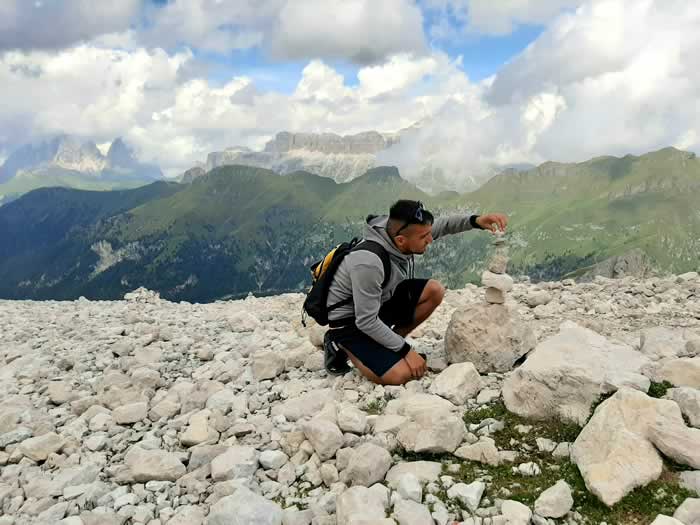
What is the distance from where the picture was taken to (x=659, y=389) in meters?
6.65

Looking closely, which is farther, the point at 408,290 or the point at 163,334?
the point at 163,334

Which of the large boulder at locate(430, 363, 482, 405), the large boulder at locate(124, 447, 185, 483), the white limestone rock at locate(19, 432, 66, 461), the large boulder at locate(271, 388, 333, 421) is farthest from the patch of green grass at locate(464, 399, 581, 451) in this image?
the white limestone rock at locate(19, 432, 66, 461)

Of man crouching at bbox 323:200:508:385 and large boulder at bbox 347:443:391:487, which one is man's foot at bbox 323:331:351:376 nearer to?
man crouching at bbox 323:200:508:385

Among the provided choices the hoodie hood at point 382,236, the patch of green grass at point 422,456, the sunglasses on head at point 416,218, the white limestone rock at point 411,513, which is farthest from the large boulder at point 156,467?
the sunglasses on head at point 416,218

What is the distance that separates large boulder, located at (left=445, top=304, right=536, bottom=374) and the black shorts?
866 mm

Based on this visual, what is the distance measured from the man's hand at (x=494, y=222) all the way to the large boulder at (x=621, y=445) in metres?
3.66

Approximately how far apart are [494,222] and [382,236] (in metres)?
2.18

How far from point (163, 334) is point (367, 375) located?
23.5 feet

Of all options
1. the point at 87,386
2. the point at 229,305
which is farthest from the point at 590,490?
the point at 229,305

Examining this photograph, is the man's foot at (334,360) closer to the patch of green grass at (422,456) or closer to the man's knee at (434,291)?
the man's knee at (434,291)

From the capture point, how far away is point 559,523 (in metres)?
4.62

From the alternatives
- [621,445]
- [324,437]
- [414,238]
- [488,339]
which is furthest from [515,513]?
[414,238]

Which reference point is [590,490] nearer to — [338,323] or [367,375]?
[367,375]

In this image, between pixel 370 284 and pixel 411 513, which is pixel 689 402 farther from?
pixel 370 284
